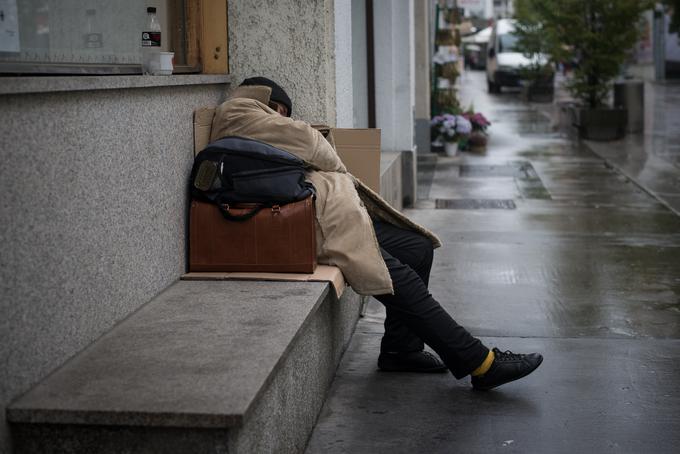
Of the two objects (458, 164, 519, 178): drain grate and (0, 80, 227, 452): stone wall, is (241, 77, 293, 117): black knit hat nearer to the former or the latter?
(0, 80, 227, 452): stone wall

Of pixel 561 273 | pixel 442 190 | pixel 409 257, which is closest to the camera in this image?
pixel 409 257

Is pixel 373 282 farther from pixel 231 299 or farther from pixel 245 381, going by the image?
pixel 245 381

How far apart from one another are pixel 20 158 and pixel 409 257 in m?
2.25

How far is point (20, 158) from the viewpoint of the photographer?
9.95 feet

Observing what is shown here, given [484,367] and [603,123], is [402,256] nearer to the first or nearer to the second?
[484,367]

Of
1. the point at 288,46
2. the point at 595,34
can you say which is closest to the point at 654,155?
the point at 595,34

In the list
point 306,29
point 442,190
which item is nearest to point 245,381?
point 306,29

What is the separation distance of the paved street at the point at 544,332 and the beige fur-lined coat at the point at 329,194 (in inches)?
23.1

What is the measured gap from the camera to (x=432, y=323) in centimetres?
451

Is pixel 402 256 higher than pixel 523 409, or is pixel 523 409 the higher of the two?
pixel 402 256

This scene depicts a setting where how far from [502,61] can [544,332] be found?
29455 mm

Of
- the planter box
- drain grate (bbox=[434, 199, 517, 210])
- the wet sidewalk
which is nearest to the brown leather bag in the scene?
drain grate (bbox=[434, 199, 517, 210])

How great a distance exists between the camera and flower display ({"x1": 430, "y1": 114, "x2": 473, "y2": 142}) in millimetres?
15331

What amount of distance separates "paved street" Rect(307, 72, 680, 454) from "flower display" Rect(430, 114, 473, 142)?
3818mm
